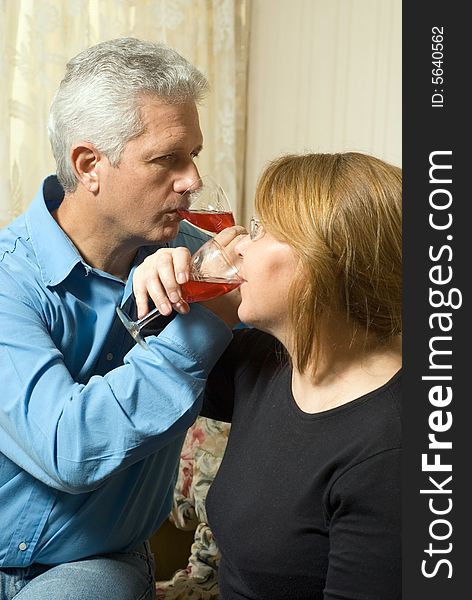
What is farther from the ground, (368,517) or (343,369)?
(343,369)

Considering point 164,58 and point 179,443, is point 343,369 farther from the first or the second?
point 164,58

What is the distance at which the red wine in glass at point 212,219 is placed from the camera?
1668 mm

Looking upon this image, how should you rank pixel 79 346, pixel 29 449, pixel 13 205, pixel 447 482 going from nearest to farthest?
pixel 447 482 → pixel 29 449 → pixel 79 346 → pixel 13 205

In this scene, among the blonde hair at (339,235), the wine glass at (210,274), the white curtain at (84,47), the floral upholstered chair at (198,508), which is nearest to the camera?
the blonde hair at (339,235)

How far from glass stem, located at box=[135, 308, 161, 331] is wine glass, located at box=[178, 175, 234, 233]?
0.84ft

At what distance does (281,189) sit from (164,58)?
593 millimetres

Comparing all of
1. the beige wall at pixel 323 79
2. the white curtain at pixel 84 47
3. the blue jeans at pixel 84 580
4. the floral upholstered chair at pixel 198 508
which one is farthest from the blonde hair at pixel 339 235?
the white curtain at pixel 84 47

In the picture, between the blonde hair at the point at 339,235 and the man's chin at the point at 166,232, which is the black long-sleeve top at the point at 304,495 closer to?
the blonde hair at the point at 339,235

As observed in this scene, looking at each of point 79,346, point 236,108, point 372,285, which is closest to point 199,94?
point 79,346

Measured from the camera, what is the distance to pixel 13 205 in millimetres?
3143

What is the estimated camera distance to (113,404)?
1.45 m

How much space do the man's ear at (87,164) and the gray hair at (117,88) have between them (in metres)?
0.02

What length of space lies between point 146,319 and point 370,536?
1.73 feet

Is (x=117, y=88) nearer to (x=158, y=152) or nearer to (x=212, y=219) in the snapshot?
(x=158, y=152)
